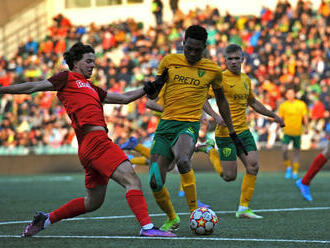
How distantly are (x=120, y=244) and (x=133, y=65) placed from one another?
18.3 metres

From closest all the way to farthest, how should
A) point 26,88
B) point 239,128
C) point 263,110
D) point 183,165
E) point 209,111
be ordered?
point 26,88
point 183,165
point 209,111
point 239,128
point 263,110

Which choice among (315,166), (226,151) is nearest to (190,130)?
(226,151)

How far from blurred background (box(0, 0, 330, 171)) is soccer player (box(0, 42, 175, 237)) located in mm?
10271

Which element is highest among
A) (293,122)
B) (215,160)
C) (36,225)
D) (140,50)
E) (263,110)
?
(263,110)

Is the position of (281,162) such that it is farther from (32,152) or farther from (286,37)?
(32,152)

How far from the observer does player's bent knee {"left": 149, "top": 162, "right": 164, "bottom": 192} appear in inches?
271

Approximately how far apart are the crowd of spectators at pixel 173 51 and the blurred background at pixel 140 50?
0.03m

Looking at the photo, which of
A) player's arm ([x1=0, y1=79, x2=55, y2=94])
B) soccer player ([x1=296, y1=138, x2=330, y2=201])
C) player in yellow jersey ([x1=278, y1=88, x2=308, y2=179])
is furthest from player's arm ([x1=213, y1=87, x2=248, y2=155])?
player in yellow jersey ([x1=278, y1=88, x2=308, y2=179])

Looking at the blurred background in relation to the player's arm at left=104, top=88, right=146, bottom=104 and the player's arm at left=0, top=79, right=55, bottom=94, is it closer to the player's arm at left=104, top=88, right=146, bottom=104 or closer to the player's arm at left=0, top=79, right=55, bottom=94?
the player's arm at left=104, top=88, right=146, bottom=104

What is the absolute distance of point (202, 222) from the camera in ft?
21.8

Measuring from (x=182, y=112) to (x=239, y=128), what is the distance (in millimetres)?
1960

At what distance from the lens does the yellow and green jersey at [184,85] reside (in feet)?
23.5

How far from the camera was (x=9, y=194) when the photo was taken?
13.2 meters

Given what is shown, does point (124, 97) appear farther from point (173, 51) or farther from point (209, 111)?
point (173, 51)
